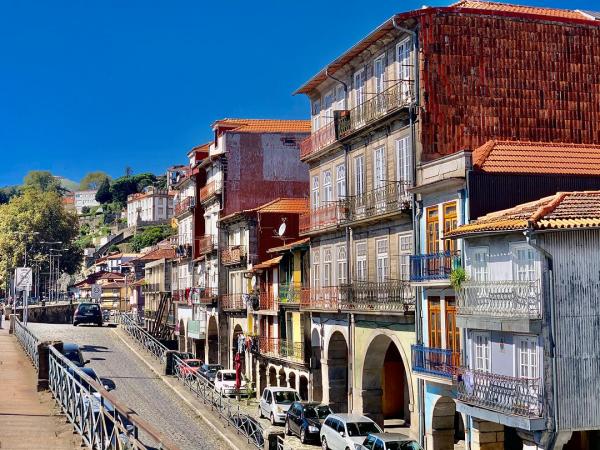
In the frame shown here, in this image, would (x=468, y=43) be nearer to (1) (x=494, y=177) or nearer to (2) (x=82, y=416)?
(1) (x=494, y=177)

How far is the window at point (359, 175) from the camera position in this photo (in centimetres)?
3628

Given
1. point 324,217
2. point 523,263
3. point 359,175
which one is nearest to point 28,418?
point 523,263

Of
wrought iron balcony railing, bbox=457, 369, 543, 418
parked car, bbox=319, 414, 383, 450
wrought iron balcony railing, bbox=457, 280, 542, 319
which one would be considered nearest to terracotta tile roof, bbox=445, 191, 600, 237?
wrought iron balcony railing, bbox=457, 280, 542, 319

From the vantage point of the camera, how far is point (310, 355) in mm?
43594

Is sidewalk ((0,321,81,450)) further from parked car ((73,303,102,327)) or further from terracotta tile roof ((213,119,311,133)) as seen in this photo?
parked car ((73,303,102,327))

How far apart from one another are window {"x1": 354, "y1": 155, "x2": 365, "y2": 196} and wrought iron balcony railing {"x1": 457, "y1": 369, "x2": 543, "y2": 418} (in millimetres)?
12544

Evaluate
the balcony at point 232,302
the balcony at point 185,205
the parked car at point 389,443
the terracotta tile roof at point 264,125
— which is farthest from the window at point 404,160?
the balcony at point 185,205

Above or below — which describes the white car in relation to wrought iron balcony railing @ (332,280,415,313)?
below

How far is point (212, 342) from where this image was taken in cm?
6456

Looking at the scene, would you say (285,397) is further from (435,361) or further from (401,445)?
(401,445)

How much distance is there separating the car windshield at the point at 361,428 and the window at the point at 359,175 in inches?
398

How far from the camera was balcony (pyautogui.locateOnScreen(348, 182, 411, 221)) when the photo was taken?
31.6m

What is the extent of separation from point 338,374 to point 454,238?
1669cm

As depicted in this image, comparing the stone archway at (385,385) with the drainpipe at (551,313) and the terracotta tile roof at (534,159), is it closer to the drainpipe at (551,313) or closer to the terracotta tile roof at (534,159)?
the terracotta tile roof at (534,159)
